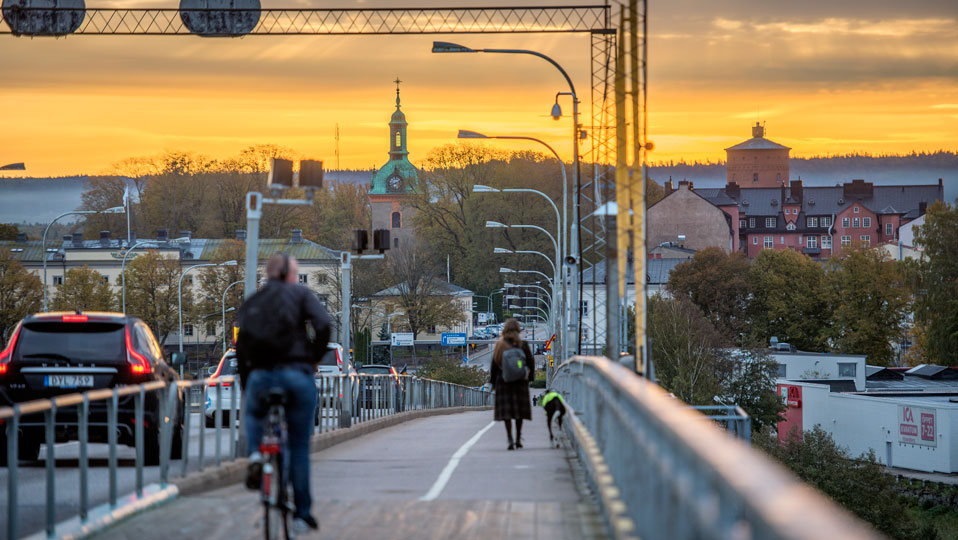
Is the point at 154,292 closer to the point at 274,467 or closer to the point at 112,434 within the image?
the point at 112,434

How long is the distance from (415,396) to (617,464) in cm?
2679

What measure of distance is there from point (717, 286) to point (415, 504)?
9603 cm

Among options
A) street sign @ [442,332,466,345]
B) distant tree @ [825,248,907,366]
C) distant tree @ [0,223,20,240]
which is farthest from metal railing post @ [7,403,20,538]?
distant tree @ [0,223,20,240]

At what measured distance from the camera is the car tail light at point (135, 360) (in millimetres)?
14555

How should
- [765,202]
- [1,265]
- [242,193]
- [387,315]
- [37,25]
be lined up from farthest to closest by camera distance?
1. [765,202]
2. [242,193]
3. [387,315]
4. [1,265]
5. [37,25]

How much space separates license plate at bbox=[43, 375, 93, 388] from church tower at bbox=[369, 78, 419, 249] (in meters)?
154

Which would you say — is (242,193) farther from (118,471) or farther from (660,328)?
(118,471)

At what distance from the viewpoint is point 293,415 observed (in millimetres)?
8586

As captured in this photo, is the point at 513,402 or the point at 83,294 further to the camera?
the point at 83,294

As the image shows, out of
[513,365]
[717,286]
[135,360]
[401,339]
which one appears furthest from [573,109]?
[717,286]

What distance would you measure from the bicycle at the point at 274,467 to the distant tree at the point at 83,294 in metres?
86.1

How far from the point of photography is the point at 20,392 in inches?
562

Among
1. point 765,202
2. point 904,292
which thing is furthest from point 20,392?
point 765,202

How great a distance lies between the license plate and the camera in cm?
1435
